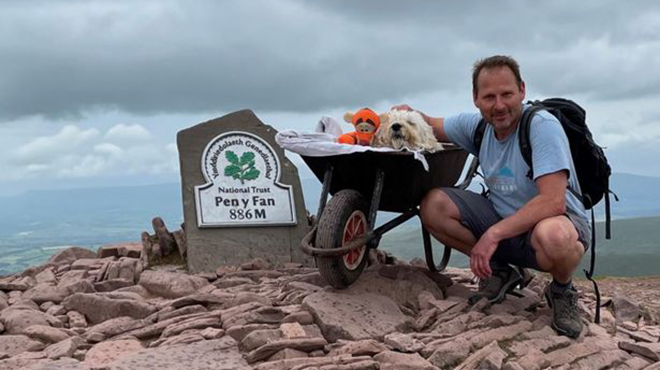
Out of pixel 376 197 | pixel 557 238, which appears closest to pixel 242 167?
pixel 376 197

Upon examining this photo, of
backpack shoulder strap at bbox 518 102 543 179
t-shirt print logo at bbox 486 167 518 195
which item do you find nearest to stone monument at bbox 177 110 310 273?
t-shirt print logo at bbox 486 167 518 195

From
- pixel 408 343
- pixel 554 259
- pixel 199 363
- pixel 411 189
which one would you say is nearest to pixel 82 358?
pixel 199 363

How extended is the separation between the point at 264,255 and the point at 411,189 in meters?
2.36

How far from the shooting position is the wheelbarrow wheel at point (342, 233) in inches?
199

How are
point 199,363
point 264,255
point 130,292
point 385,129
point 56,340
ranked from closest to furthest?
point 199,363
point 56,340
point 385,129
point 130,292
point 264,255

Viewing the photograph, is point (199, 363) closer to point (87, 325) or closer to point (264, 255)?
point (87, 325)

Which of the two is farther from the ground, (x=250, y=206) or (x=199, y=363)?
(x=250, y=206)

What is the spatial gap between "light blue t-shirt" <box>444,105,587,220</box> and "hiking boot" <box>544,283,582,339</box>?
54 cm

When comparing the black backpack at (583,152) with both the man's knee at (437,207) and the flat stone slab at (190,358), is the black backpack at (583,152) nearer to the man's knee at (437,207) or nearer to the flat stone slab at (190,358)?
the man's knee at (437,207)

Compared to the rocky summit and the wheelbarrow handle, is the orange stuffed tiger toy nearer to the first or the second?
the wheelbarrow handle

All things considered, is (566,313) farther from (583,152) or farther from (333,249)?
(333,249)

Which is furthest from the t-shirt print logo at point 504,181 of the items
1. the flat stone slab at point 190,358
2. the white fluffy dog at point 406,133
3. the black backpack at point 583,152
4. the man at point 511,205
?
the flat stone slab at point 190,358

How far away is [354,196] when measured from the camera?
525 centimetres

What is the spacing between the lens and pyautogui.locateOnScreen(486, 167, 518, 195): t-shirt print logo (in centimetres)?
490
